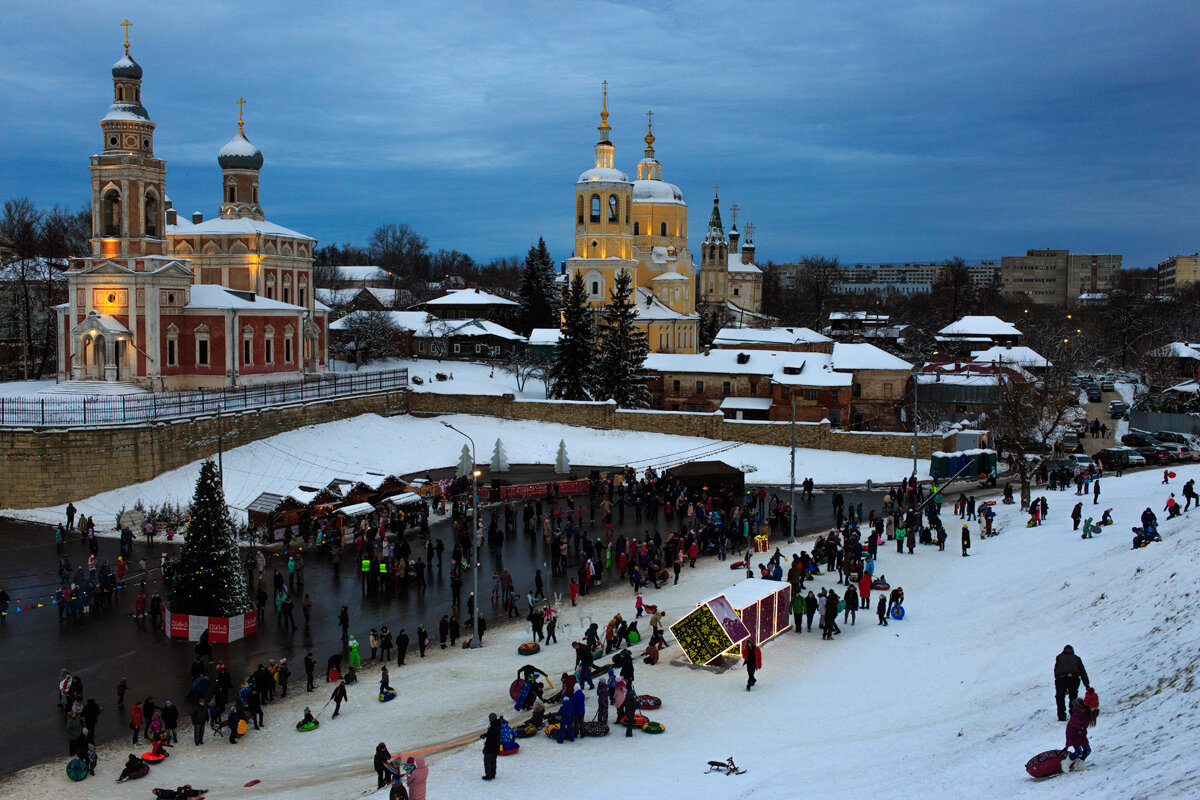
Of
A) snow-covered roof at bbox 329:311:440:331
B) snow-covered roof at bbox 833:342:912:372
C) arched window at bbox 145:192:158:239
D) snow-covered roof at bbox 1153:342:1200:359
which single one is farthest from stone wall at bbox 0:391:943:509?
snow-covered roof at bbox 1153:342:1200:359

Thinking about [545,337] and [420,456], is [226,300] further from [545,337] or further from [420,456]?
[545,337]

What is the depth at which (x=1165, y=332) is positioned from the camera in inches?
3083

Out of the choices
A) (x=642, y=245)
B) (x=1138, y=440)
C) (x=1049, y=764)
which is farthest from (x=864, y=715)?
(x=642, y=245)

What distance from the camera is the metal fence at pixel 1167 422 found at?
147 feet

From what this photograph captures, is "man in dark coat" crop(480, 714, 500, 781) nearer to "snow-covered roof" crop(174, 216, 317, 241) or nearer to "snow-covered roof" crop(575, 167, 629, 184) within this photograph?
"snow-covered roof" crop(174, 216, 317, 241)

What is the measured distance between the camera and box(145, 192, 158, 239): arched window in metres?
39.6

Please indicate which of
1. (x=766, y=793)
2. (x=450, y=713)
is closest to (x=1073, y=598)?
(x=766, y=793)

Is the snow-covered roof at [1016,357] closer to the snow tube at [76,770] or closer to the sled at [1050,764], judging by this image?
the sled at [1050,764]

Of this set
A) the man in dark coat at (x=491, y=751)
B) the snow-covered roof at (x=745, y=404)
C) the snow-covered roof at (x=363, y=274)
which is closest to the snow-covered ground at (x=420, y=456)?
the snow-covered roof at (x=745, y=404)

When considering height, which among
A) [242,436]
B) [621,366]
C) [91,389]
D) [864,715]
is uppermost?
[621,366]

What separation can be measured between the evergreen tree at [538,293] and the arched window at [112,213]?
34.0 meters

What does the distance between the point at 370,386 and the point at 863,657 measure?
2931 centimetres

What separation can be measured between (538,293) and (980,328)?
34.5 meters

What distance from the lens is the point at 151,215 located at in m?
39.9
